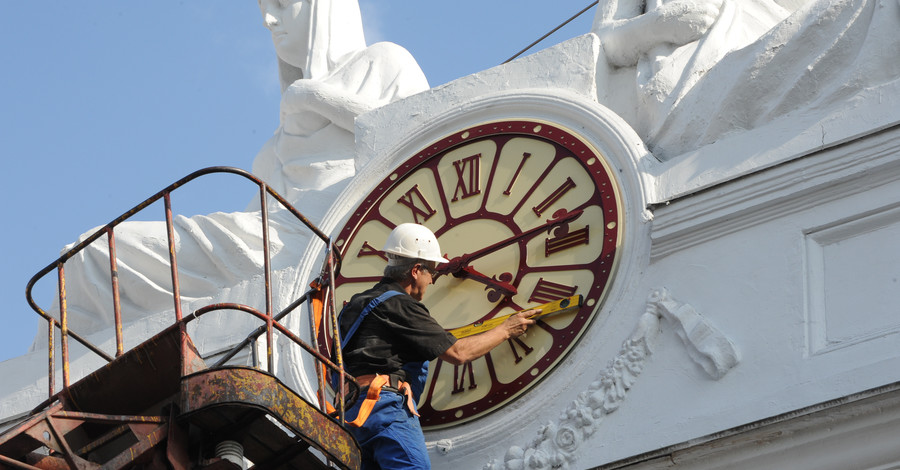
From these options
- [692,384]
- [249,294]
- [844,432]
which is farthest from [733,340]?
[249,294]

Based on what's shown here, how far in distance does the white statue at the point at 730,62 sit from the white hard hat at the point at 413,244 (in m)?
1.08

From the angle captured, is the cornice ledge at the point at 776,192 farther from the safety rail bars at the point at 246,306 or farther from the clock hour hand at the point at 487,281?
the safety rail bars at the point at 246,306

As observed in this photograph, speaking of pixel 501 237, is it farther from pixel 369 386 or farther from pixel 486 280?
pixel 369 386

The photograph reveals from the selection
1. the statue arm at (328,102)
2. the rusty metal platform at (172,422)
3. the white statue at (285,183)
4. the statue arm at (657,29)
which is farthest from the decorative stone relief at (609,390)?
the statue arm at (328,102)

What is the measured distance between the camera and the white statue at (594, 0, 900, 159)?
8352 mm

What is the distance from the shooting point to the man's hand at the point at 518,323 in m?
8.33

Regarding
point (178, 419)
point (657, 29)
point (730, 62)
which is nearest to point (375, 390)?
point (178, 419)

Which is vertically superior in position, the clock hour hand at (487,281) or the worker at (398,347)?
the clock hour hand at (487,281)

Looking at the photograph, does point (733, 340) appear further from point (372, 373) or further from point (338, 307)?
point (338, 307)

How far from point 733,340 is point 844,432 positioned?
2.40ft

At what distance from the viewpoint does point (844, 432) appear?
7.27m

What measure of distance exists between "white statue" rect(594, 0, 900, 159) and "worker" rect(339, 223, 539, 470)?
1137mm

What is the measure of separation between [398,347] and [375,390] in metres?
0.29

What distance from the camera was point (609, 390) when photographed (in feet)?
26.5
